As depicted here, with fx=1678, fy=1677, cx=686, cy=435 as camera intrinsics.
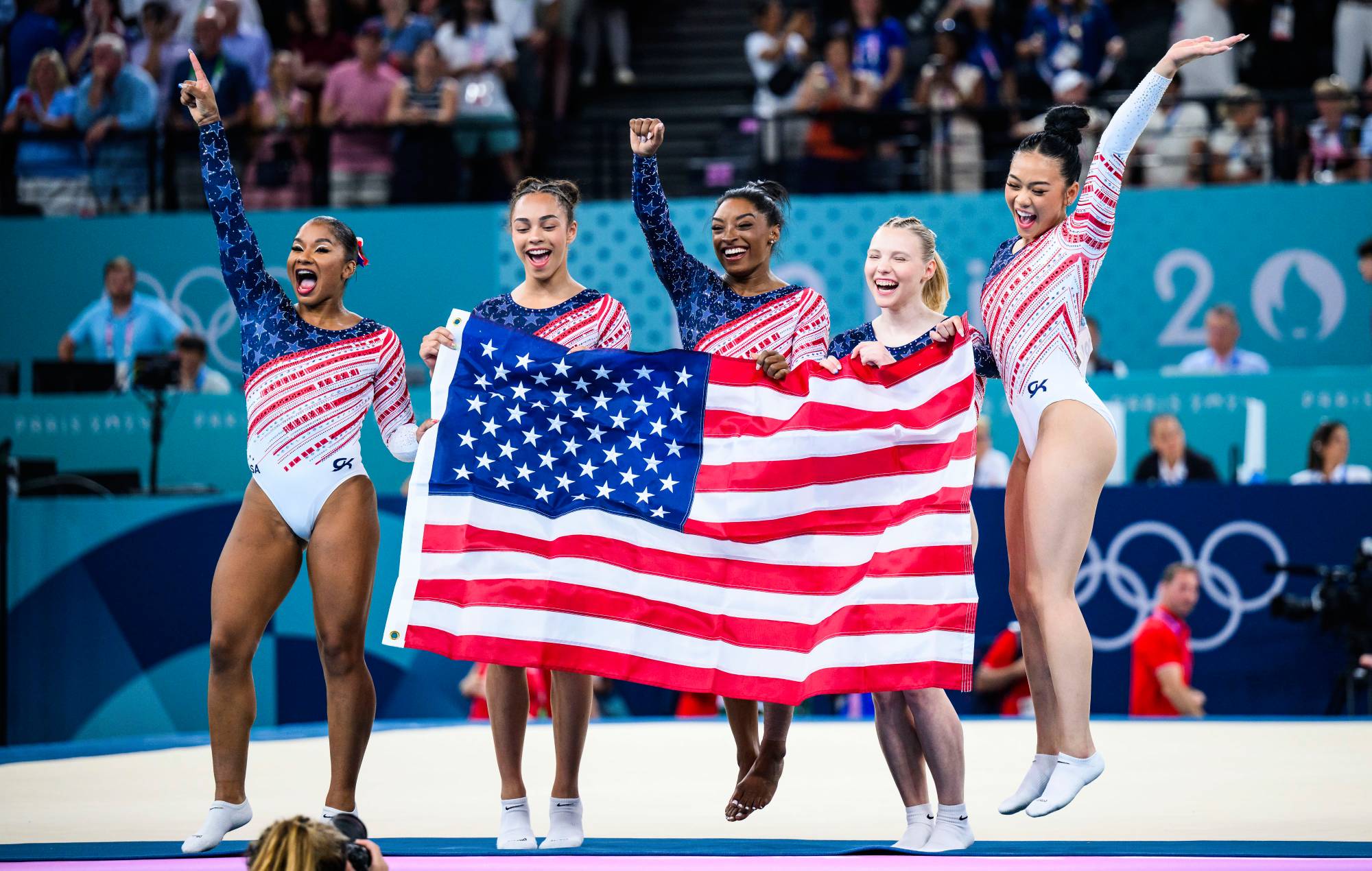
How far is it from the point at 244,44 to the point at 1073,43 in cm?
602

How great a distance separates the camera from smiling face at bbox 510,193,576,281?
541 centimetres

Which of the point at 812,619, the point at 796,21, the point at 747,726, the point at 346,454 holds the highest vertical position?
the point at 796,21

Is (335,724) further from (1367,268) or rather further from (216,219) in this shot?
(1367,268)

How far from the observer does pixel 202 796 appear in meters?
6.29

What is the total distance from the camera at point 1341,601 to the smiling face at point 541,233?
16.2ft

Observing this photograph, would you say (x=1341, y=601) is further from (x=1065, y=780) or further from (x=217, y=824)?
(x=217, y=824)

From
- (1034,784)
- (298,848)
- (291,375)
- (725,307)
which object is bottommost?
(1034,784)

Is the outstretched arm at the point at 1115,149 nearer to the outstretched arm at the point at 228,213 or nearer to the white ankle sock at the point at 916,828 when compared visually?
the white ankle sock at the point at 916,828

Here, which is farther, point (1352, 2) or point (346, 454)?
point (1352, 2)

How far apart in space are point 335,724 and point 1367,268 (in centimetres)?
758

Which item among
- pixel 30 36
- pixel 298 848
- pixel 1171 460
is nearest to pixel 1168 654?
pixel 1171 460

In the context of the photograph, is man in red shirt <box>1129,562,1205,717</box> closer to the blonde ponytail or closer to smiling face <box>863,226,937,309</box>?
the blonde ponytail

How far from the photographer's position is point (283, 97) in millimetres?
12109

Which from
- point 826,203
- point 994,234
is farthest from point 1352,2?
point 826,203
